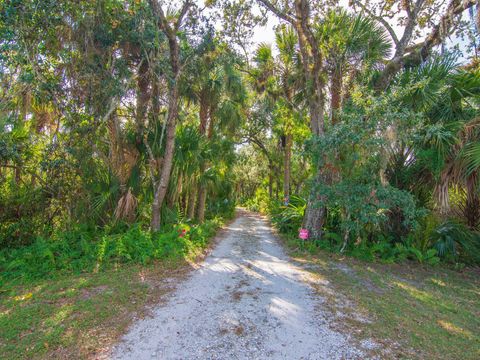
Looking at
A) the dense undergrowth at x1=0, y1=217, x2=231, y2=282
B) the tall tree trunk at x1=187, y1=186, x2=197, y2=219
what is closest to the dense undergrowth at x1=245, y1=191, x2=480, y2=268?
the dense undergrowth at x1=0, y1=217, x2=231, y2=282

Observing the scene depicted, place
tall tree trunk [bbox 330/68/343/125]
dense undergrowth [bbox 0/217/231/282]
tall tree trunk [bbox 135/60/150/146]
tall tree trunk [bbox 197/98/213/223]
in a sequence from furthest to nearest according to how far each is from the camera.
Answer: tall tree trunk [bbox 197/98/213/223] < tall tree trunk [bbox 330/68/343/125] < tall tree trunk [bbox 135/60/150/146] < dense undergrowth [bbox 0/217/231/282]

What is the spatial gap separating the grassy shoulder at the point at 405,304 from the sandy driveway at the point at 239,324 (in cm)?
39

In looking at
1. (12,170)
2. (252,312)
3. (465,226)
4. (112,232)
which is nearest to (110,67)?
(12,170)

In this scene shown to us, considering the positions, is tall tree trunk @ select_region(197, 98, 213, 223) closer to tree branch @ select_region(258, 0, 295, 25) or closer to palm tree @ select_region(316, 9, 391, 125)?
tree branch @ select_region(258, 0, 295, 25)

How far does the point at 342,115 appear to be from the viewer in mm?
5832

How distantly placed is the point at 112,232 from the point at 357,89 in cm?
682

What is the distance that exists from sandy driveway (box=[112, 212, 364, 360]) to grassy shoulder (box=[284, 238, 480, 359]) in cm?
39

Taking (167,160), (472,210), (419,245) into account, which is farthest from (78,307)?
(472,210)

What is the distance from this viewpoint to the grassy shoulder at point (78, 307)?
2746 mm

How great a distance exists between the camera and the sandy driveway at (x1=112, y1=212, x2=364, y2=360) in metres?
2.71

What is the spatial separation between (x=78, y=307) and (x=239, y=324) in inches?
86.5

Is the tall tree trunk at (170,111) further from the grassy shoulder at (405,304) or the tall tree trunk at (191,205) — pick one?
the grassy shoulder at (405,304)

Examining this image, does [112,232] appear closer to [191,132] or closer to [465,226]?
[191,132]

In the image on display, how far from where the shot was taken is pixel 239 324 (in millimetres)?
3240
